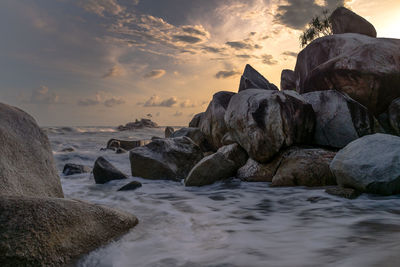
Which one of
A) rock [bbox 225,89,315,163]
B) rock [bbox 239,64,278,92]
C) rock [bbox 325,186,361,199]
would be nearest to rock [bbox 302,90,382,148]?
rock [bbox 225,89,315,163]

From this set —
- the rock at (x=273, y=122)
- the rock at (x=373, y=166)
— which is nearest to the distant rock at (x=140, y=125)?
the rock at (x=273, y=122)

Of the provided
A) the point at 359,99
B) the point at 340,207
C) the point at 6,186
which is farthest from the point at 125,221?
the point at 359,99

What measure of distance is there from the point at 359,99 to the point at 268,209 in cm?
409

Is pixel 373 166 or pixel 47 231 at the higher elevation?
pixel 373 166

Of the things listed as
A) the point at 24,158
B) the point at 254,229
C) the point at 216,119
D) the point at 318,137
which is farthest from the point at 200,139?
the point at 24,158

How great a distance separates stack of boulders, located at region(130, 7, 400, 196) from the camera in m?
3.93

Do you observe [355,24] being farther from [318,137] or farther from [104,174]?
[104,174]

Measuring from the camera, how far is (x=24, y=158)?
3037 mm

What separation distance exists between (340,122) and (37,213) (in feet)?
16.4

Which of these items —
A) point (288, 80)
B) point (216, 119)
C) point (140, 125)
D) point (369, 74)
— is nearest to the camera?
point (369, 74)

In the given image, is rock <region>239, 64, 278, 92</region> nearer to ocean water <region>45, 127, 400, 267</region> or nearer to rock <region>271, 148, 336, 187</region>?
rock <region>271, 148, 336, 187</region>

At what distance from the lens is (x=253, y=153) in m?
5.52

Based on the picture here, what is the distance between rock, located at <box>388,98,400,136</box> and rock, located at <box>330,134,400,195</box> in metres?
2.61

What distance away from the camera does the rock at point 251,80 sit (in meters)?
8.68
